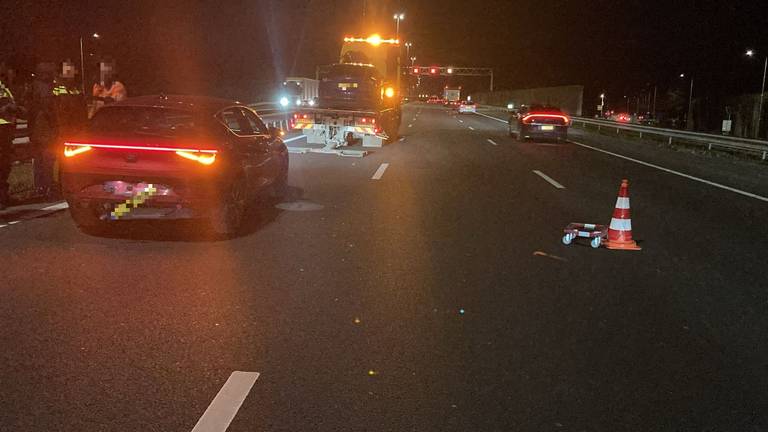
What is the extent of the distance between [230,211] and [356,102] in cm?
1561

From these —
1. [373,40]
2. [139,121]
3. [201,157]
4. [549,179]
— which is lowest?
[549,179]

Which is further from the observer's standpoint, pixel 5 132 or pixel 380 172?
pixel 380 172

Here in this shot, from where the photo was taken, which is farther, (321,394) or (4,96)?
(4,96)

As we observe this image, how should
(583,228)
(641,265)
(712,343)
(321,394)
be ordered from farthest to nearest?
(583,228) < (641,265) < (712,343) < (321,394)

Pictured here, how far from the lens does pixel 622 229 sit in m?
8.59

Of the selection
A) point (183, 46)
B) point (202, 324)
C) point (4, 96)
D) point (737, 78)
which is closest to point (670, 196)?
point (202, 324)

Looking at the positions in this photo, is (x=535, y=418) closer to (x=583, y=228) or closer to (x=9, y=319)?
(x=9, y=319)

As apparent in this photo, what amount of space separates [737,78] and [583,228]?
56.2m

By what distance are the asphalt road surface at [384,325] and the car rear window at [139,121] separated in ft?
4.21

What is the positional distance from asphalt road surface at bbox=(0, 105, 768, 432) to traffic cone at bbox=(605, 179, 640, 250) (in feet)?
0.81

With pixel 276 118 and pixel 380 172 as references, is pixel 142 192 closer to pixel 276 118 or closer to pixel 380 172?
pixel 380 172

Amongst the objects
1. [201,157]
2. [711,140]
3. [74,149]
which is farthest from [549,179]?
[711,140]

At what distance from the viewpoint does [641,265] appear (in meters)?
7.70

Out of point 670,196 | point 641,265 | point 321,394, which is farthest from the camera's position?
point 670,196
